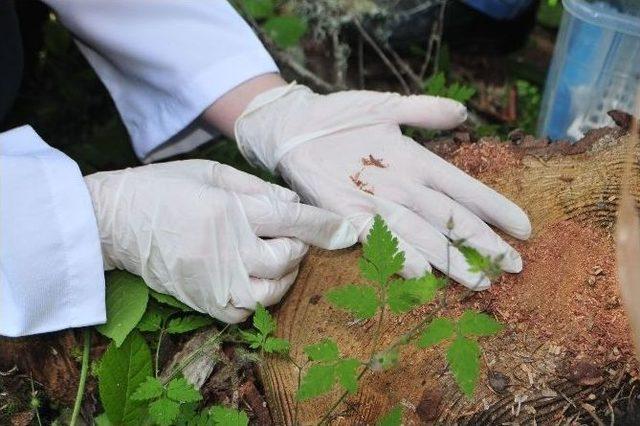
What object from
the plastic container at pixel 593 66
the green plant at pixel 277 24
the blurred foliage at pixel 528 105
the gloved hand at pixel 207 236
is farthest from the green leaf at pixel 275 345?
the blurred foliage at pixel 528 105

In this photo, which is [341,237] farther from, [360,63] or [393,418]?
[360,63]

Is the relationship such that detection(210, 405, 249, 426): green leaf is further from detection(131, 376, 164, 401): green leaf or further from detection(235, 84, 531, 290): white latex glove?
detection(235, 84, 531, 290): white latex glove

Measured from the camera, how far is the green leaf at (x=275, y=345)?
1387 mm

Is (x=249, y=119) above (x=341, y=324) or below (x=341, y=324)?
above

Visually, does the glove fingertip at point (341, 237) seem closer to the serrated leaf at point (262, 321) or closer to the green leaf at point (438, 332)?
the serrated leaf at point (262, 321)

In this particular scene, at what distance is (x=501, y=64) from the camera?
3.33 m

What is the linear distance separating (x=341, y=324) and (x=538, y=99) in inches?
82.2

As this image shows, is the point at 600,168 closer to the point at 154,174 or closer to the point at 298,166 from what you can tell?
the point at 298,166

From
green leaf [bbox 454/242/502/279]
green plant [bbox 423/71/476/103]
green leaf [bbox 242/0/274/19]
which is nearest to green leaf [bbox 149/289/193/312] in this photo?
green leaf [bbox 454/242/502/279]

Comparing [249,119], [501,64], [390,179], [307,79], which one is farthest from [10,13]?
[501,64]

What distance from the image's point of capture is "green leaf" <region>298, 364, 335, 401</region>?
118 centimetres

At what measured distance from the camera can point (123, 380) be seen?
1.47 m

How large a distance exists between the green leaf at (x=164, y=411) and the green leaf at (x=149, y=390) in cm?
2

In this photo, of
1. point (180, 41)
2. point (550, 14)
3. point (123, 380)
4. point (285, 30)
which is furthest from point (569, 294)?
point (550, 14)
